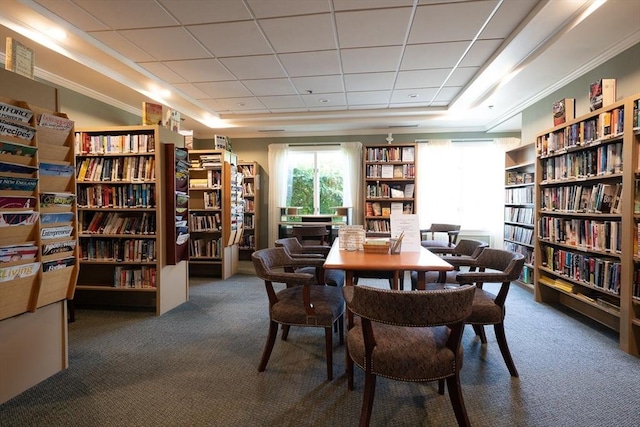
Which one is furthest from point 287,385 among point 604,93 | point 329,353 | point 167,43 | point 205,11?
point 604,93

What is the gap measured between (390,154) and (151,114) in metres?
3.96

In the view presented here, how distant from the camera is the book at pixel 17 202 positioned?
1.75 m

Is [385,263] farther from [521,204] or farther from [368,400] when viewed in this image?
[521,204]

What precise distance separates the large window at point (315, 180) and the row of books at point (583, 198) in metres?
3.57

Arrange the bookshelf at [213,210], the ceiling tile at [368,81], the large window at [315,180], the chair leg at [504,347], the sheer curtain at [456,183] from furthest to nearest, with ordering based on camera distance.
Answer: the large window at [315,180] < the sheer curtain at [456,183] < the bookshelf at [213,210] < the ceiling tile at [368,81] < the chair leg at [504,347]

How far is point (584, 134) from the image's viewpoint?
2988 millimetres

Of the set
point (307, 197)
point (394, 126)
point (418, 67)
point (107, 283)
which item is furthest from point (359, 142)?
point (107, 283)

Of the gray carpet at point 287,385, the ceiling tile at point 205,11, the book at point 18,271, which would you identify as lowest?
the gray carpet at point 287,385

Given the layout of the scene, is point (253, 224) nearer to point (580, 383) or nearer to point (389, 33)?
point (389, 33)

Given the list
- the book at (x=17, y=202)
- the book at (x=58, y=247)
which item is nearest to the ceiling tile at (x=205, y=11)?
the book at (x=17, y=202)

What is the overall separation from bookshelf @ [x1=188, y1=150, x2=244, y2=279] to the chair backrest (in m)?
3.94

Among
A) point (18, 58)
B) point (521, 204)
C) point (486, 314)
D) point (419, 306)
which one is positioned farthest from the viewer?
point (521, 204)

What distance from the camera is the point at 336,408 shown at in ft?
5.88

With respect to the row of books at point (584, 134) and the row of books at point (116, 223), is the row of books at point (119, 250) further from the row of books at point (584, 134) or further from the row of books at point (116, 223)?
the row of books at point (584, 134)
